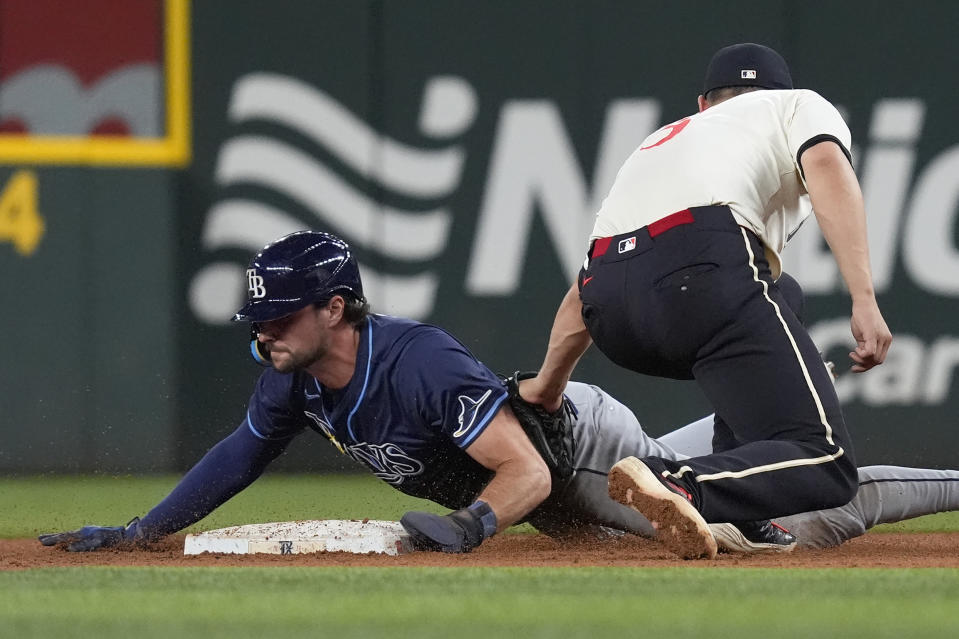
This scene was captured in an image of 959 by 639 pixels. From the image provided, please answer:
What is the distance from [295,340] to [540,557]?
80cm

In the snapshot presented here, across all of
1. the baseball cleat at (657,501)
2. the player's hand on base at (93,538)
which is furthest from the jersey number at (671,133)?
the player's hand on base at (93,538)

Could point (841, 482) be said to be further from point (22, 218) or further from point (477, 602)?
point (22, 218)

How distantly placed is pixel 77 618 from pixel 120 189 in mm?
4984

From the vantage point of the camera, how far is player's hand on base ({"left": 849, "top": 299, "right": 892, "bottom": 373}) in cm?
303

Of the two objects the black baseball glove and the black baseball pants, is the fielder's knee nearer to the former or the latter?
the black baseball pants

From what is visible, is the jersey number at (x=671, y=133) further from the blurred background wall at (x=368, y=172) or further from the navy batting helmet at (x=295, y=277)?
the blurred background wall at (x=368, y=172)

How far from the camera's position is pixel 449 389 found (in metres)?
3.65

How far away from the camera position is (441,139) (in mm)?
7250

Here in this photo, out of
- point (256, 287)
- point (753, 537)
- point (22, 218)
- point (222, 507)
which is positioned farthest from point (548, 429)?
point (22, 218)

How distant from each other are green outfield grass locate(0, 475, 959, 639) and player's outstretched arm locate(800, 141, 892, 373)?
471mm

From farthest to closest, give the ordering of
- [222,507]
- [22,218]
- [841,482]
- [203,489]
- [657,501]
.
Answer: [22,218] < [222,507] < [203,489] < [841,482] < [657,501]

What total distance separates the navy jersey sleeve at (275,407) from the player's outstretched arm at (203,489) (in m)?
0.03

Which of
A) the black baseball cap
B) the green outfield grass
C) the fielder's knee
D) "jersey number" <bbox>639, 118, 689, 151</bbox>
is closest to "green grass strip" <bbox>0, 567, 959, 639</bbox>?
the green outfield grass

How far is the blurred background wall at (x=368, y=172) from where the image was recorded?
281 inches
